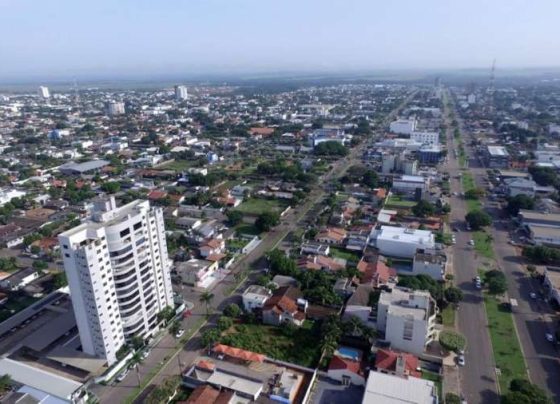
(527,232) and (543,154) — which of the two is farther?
(543,154)

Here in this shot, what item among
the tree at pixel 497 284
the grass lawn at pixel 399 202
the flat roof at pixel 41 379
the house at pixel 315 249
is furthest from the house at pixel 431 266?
the flat roof at pixel 41 379

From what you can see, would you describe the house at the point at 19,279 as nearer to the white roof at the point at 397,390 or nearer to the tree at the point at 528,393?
the white roof at the point at 397,390

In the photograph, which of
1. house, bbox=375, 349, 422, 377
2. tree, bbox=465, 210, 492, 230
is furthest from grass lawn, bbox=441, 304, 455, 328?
tree, bbox=465, 210, 492, 230

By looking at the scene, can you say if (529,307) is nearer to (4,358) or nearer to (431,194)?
(431,194)

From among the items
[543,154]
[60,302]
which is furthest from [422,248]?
[543,154]

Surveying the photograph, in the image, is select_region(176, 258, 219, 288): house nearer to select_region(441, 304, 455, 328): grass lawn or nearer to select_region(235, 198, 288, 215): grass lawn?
select_region(235, 198, 288, 215): grass lawn

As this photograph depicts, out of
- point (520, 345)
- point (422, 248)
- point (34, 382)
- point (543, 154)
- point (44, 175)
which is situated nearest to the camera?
point (34, 382)
